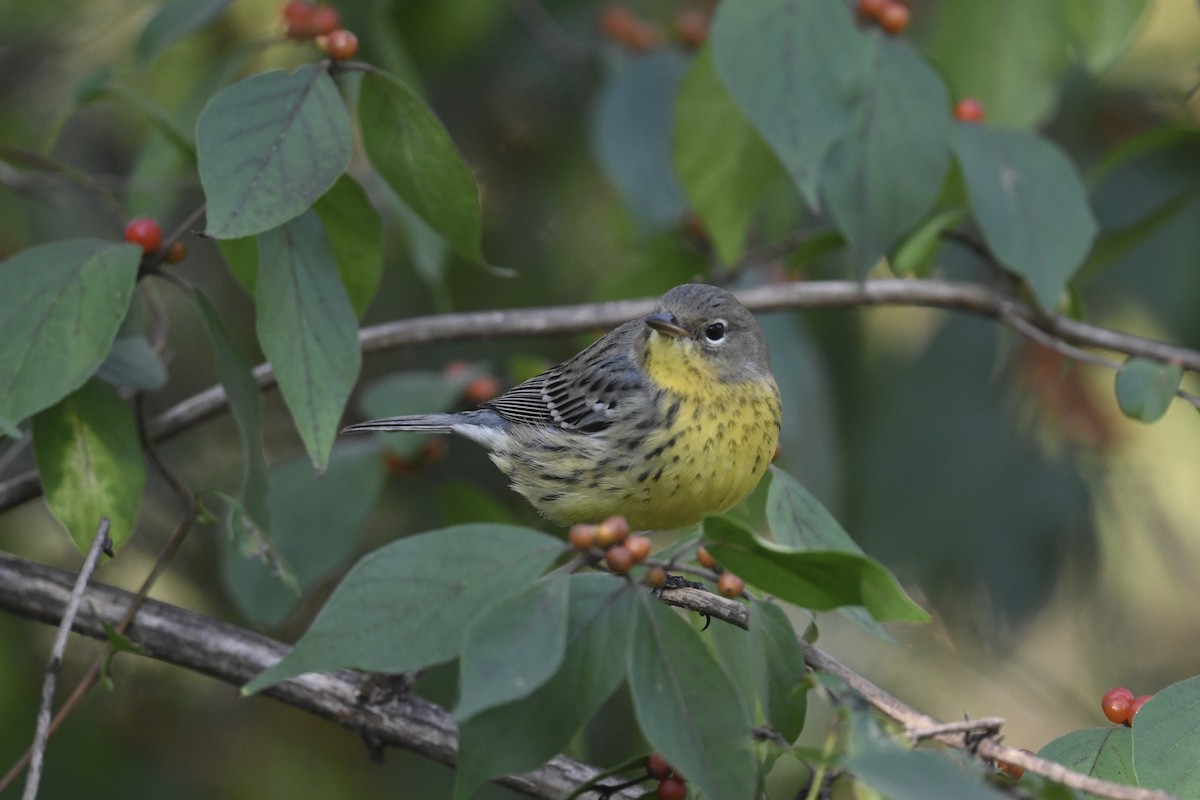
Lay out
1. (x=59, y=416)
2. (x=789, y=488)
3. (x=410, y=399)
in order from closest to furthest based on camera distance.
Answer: (x=789, y=488), (x=59, y=416), (x=410, y=399)

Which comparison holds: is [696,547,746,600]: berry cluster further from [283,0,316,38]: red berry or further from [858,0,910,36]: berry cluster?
[283,0,316,38]: red berry

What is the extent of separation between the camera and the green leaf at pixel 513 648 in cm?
176

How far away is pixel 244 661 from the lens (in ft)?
10.1

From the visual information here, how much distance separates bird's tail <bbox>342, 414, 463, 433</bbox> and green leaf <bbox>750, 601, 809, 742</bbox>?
80.0 inches

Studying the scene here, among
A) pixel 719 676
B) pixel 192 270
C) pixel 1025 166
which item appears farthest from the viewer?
pixel 192 270

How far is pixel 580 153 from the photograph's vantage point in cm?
616

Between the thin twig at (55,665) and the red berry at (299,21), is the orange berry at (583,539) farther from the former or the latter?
the red berry at (299,21)

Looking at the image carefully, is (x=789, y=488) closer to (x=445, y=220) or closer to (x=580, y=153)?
(x=445, y=220)

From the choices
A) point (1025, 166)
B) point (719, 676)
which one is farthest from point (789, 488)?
point (1025, 166)

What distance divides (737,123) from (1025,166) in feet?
2.54

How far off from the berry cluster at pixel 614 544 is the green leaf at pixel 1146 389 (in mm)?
1521

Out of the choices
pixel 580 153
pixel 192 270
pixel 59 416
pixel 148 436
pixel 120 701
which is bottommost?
pixel 120 701

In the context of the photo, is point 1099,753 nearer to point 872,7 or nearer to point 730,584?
point 730,584

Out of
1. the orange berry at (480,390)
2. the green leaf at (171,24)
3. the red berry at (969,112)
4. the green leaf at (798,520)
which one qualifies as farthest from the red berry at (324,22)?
the green leaf at (798,520)
